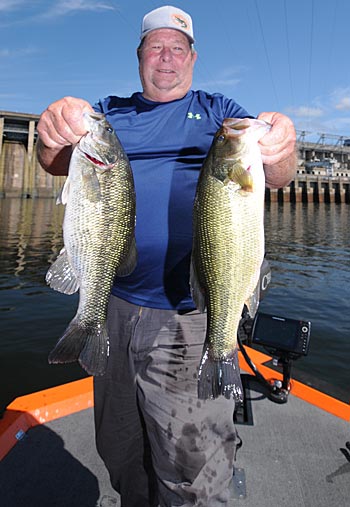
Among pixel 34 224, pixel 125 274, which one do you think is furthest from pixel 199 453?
pixel 34 224

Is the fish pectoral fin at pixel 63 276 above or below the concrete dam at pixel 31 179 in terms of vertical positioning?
below

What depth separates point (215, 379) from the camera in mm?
2379

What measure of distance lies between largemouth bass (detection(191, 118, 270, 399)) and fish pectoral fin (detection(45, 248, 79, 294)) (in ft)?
2.58

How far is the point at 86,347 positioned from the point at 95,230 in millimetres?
725

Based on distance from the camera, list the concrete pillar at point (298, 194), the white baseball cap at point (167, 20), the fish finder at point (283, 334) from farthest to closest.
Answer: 1. the concrete pillar at point (298, 194)
2. the fish finder at point (283, 334)
3. the white baseball cap at point (167, 20)

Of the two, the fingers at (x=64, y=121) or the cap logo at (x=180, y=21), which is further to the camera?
the cap logo at (x=180, y=21)

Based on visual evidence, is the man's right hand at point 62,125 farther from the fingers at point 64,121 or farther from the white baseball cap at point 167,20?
the white baseball cap at point 167,20

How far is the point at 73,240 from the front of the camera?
8.11 ft

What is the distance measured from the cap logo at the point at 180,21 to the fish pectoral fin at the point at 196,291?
1.78m

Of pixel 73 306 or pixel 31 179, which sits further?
pixel 31 179

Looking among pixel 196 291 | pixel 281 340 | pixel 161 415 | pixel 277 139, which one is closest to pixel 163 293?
pixel 196 291

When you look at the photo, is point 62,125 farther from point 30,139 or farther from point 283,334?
point 30,139

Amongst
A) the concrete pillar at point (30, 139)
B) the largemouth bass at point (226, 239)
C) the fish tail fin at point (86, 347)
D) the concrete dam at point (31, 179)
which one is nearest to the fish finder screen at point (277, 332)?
the largemouth bass at point (226, 239)

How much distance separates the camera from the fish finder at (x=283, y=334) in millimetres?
4176
